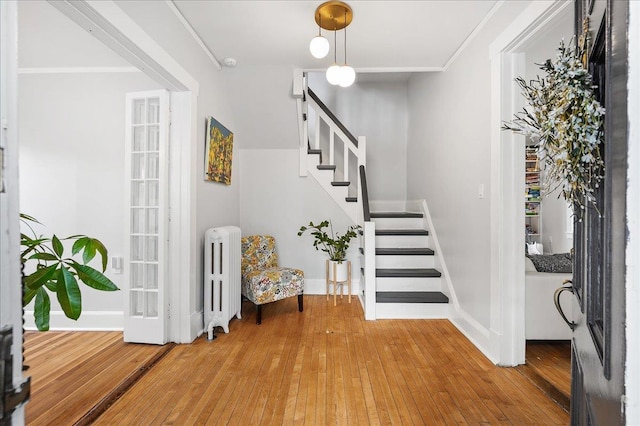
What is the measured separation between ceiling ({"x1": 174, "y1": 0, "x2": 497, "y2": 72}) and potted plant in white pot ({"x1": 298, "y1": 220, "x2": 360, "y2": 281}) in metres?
1.88

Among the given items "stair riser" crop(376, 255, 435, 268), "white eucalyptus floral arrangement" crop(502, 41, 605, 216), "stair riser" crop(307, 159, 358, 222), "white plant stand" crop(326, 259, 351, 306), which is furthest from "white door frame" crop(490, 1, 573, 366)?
"stair riser" crop(307, 159, 358, 222)

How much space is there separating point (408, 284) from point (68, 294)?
124 inches

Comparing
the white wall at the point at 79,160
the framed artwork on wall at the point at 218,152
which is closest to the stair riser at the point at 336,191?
the framed artwork on wall at the point at 218,152

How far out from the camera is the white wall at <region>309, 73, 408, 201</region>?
5168 mm

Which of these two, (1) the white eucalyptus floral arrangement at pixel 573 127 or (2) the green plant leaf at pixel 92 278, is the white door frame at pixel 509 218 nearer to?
(1) the white eucalyptus floral arrangement at pixel 573 127

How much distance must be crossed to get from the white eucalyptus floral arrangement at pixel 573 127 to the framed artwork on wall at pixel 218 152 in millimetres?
2707

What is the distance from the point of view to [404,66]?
3264 mm

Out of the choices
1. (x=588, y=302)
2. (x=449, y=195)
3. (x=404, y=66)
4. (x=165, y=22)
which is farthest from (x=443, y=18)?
(x=588, y=302)

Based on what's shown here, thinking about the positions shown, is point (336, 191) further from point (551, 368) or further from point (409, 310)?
point (551, 368)

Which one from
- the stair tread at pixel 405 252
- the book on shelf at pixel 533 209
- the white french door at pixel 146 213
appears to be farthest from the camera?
the book on shelf at pixel 533 209

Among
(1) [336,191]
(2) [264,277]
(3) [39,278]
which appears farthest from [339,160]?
(3) [39,278]

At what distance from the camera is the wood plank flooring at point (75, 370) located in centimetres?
173

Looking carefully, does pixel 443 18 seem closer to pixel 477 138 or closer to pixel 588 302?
pixel 477 138

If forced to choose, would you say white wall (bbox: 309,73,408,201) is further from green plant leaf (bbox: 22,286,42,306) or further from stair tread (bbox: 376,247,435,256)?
green plant leaf (bbox: 22,286,42,306)
